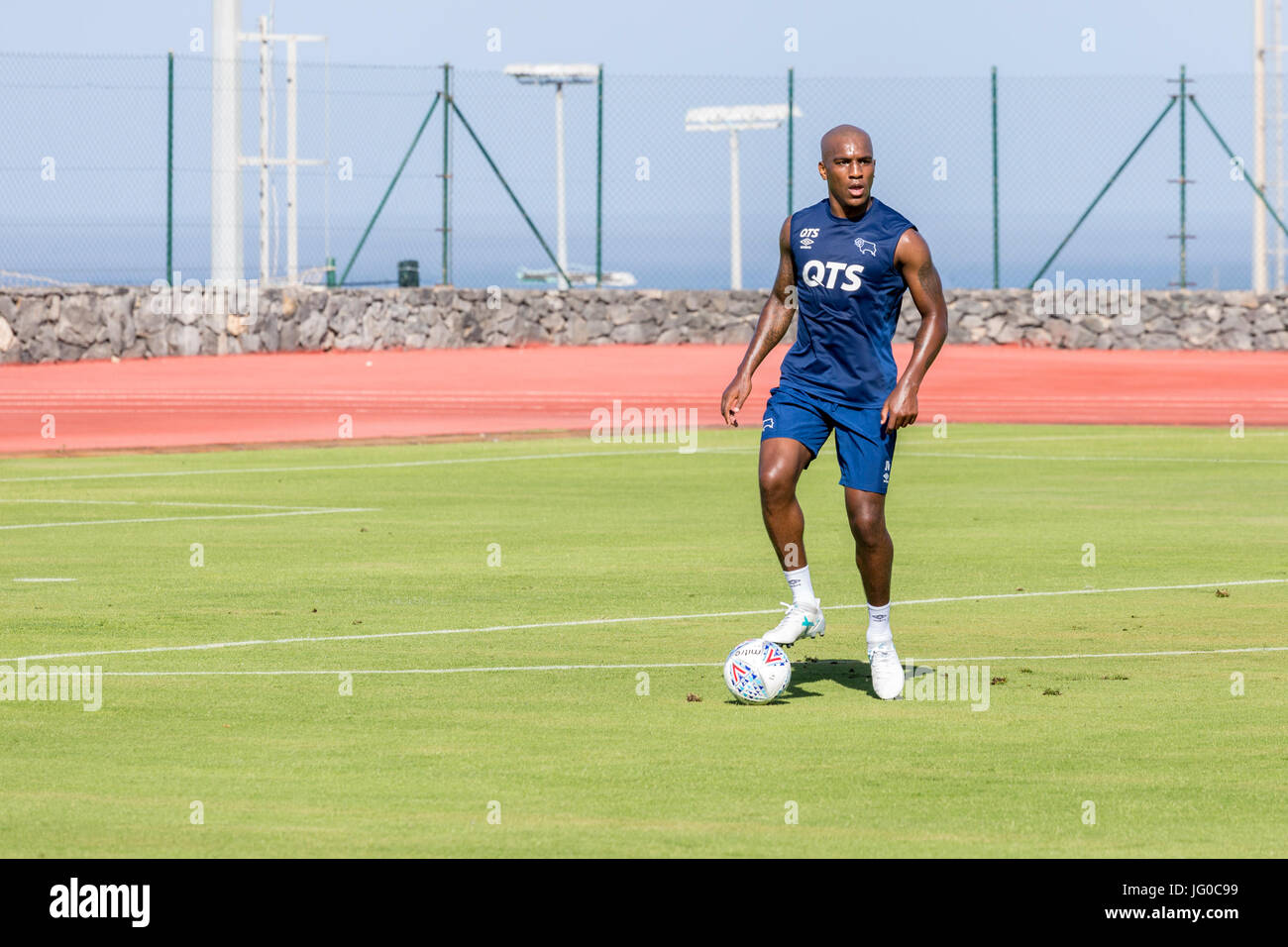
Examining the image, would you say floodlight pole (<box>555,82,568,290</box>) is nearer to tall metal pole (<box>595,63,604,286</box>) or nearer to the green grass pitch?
tall metal pole (<box>595,63,604,286</box>)

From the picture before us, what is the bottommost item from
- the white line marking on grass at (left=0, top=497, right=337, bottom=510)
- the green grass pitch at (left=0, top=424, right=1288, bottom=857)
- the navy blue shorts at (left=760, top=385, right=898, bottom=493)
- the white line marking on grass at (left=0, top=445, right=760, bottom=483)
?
the green grass pitch at (left=0, top=424, right=1288, bottom=857)

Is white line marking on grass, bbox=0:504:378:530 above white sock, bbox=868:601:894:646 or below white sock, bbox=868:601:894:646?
below

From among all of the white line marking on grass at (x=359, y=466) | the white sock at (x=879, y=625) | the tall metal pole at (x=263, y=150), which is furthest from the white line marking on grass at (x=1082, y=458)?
the tall metal pole at (x=263, y=150)

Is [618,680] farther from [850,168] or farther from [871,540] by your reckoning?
[850,168]

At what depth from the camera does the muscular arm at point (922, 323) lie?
370 inches

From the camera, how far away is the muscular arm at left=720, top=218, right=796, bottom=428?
9898 mm

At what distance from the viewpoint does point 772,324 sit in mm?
10219

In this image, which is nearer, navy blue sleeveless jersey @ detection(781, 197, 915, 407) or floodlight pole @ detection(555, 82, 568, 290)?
navy blue sleeveless jersey @ detection(781, 197, 915, 407)

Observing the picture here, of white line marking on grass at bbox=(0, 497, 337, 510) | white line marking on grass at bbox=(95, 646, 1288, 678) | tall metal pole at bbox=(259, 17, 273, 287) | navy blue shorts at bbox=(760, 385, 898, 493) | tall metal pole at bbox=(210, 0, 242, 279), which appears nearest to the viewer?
navy blue shorts at bbox=(760, 385, 898, 493)

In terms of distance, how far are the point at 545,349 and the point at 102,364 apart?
8.49 meters

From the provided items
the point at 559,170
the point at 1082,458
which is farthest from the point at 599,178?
the point at 1082,458

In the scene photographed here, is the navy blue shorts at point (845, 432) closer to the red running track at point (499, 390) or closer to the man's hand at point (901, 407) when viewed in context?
the man's hand at point (901, 407)

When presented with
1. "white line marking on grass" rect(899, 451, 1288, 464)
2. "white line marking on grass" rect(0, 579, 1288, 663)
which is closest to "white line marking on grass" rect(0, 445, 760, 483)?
"white line marking on grass" rect(899, 451, 1288, 464)
